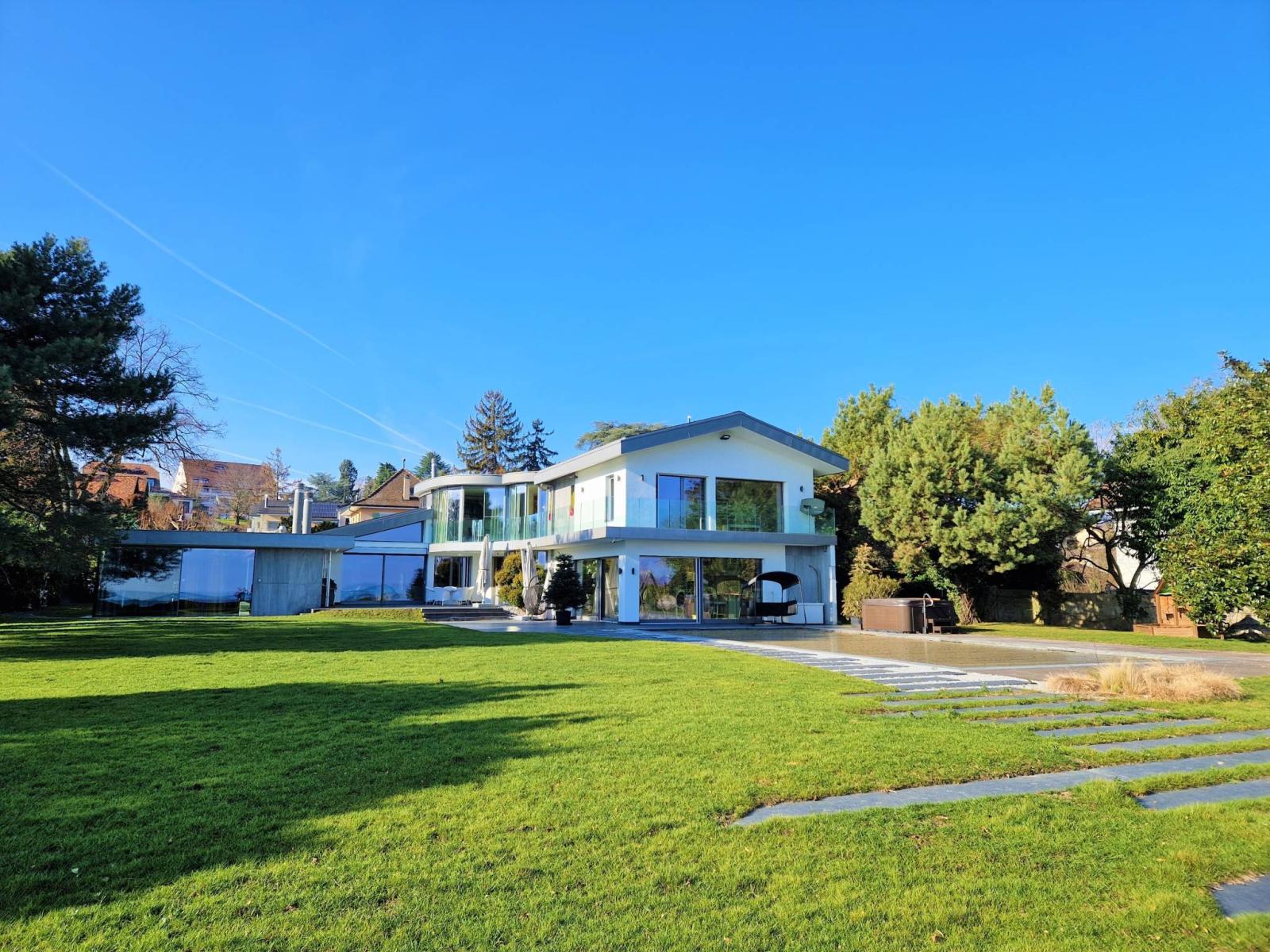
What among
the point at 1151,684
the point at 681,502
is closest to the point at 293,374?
the point at 681,502

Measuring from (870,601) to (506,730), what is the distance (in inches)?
750

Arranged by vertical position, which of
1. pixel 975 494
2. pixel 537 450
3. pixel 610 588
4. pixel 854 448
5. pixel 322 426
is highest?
pixel 322 426

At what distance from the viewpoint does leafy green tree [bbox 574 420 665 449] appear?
57562 millimetres

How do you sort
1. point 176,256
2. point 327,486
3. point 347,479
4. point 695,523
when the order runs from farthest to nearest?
point 347,479
point 327,486
point 176,256
point 695,523

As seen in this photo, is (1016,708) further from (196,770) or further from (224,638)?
(224,638)

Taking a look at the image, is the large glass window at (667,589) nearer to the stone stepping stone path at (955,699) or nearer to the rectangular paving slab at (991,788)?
the stone stepping stone path at (955,699)

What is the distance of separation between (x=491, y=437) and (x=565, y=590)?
44.8 metres

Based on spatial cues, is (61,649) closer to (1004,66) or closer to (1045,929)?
(1045,929)

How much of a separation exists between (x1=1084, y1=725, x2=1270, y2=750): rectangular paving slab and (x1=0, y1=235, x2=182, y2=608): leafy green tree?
1741 cm

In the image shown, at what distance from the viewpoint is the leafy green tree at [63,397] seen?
14.2m

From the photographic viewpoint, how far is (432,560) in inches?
1331

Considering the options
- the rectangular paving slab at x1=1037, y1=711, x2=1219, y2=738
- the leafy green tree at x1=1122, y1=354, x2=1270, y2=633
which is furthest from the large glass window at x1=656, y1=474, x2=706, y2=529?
the rectangular paving slab at x1=1037, y1=711, x2=1219, y2=738

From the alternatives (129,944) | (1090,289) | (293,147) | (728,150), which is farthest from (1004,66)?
(129,944)

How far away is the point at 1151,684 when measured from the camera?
912 cm
